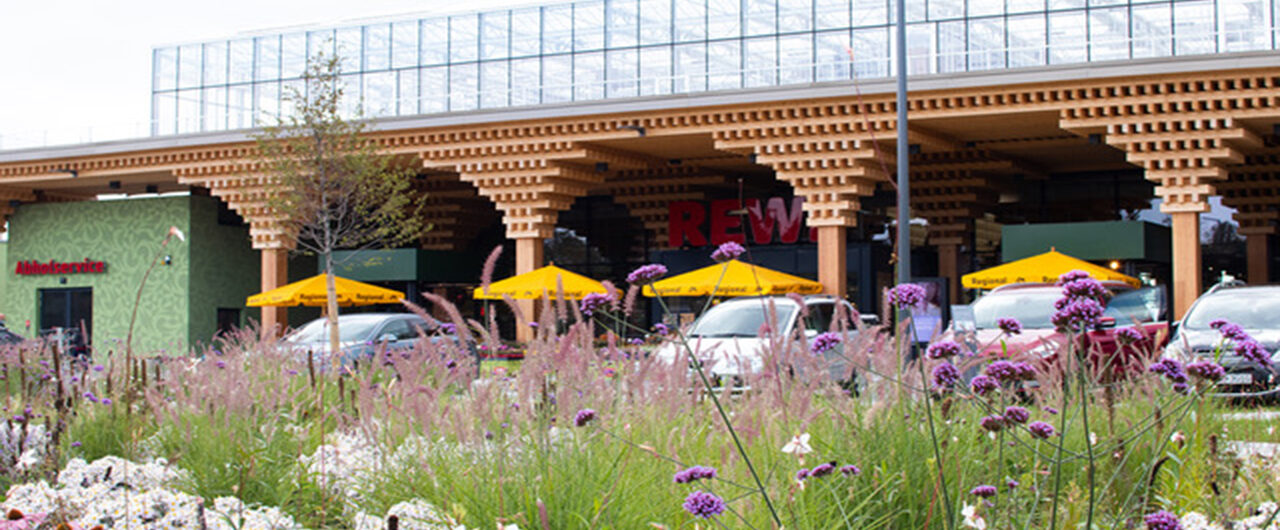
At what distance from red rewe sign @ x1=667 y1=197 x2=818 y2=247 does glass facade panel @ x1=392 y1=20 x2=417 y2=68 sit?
1071 centimetres

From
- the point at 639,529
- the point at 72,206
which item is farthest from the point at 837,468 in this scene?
the point at 72,206

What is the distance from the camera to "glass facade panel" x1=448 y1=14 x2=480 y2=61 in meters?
Result: 35.8

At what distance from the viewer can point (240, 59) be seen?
40281 mm

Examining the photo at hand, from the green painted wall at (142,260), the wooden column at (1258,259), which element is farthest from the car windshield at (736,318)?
the green painted wall at (142,260)

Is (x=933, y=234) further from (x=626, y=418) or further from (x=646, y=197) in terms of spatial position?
(x=626, y=418)

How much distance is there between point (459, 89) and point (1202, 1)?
63.1 ft

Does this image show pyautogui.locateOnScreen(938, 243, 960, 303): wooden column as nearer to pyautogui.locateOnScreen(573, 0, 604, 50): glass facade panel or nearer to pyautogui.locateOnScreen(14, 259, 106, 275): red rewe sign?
pyautogui.locateOnScreen(573, 0, 604, 50): glass facade panel

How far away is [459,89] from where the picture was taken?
117 ft

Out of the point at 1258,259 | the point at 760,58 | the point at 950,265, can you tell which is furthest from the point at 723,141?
the point at 1258,259

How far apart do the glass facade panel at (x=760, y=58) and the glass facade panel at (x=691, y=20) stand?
4.42ft

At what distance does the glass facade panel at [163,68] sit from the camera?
4100 cm

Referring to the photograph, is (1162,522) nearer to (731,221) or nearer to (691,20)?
(731,221)

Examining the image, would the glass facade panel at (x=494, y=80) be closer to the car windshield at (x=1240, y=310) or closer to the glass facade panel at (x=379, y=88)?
the glass facade panel at (x=379, y=88)

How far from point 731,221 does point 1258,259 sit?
37.0 feet
